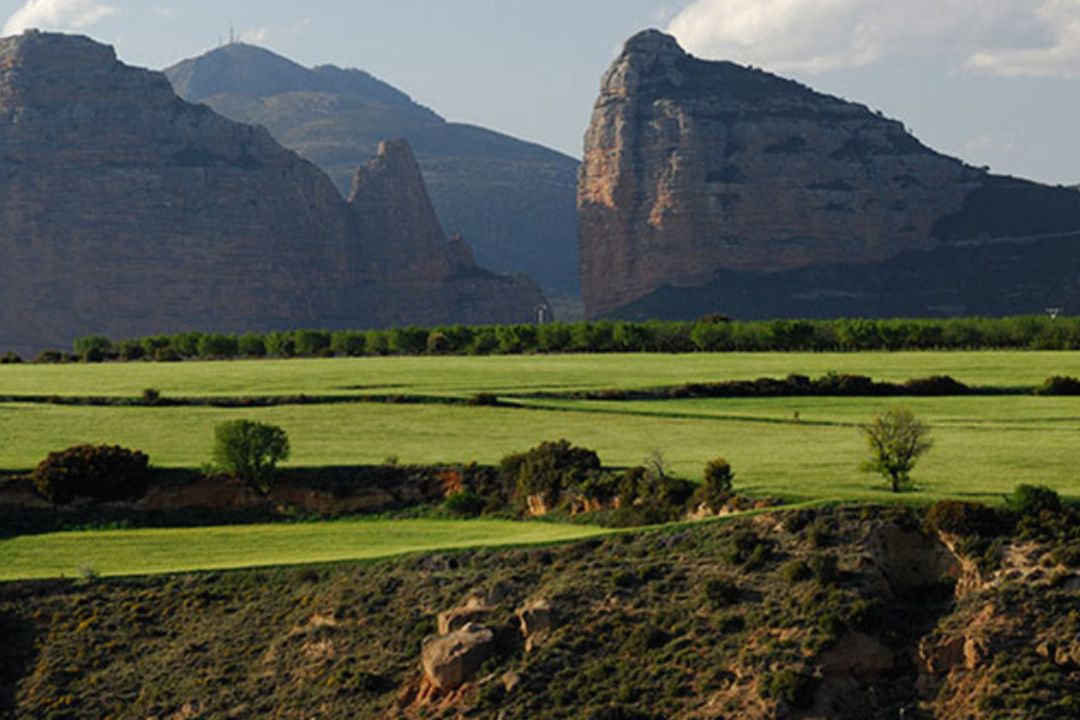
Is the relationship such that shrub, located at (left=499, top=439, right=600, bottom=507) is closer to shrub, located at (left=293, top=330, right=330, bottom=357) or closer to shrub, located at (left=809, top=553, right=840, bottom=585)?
shrub, located at (left=809, top=553, right=840, bottom=585)

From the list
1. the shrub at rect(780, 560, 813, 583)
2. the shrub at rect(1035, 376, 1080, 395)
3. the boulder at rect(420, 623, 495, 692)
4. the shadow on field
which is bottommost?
the shadow on field

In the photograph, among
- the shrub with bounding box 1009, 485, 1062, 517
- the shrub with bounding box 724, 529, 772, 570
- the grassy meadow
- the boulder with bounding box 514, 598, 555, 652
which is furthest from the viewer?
the grassy meadow

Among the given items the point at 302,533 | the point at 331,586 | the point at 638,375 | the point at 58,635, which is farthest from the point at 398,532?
the point at 638,375

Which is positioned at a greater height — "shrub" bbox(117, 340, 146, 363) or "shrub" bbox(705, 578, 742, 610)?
"shrub" bbox(117, 340, 146, 363)

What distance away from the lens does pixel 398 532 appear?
4869 centimetres

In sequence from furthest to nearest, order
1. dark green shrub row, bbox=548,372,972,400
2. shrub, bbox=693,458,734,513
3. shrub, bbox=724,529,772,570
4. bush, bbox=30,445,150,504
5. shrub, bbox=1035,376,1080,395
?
dark green shrub row, bbox=548,372,972,400, shrub, bbox=1035,376,1080,395, bush, bbox=30,445,150,504, shrub, bbox=693,458,734,513, shrub, bbox=724,529,772,570

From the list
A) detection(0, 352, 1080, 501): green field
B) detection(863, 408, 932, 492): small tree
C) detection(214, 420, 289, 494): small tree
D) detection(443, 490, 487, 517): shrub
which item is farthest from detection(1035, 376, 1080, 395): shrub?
detection(214, 420, 289, 494): small tree

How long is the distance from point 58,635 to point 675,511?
14.8 m

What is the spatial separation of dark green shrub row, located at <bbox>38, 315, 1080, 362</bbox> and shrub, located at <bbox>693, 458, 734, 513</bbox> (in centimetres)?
5901

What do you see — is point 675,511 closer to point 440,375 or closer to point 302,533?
point 302,533

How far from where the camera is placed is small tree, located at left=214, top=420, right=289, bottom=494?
54281 millimetres

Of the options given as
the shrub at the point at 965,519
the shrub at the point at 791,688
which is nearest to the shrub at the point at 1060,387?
the shrub at the point at 965,519

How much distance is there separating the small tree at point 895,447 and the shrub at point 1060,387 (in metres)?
25.5

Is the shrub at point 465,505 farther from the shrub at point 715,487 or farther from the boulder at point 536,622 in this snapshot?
the boulder at point 536,622
